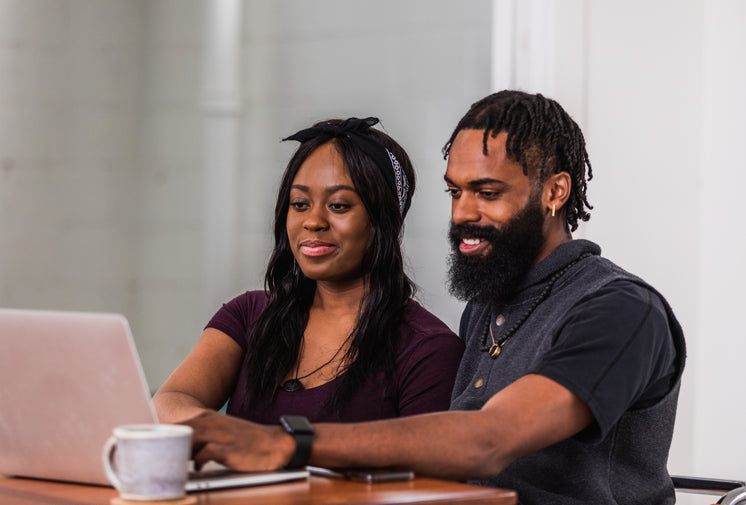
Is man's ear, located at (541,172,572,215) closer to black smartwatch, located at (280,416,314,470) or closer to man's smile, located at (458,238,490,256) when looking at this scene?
man's smile, located at (458,238,490,256)

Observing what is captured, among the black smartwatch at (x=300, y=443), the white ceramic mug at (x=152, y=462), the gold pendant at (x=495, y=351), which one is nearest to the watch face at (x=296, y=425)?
the black smartwatch at (x=300, y=443)

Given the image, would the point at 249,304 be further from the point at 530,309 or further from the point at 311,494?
the point at 311,494

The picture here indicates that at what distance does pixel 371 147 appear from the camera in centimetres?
217

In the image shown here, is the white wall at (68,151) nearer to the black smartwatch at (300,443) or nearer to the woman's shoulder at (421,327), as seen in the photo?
the woman's shoulder at (421,327)

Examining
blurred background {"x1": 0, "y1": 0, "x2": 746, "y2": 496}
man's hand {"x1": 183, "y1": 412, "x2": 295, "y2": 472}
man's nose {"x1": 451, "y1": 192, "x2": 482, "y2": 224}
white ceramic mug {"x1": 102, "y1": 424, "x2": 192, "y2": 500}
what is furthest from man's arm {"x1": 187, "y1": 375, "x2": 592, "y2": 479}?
blurred background {"x1": 0, "y1": 0, "x2": 746, "y2": 496}

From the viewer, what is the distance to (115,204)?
3475 mm

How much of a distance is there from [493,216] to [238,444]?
772 mm

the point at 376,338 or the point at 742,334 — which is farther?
the point at 742,334

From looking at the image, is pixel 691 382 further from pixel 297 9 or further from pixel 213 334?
pixel 297 9

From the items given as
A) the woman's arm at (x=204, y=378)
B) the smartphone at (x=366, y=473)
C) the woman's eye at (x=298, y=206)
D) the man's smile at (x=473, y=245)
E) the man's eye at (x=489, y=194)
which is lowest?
the woman's arm at (x=204, y=378)

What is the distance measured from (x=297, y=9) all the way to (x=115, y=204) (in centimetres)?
93

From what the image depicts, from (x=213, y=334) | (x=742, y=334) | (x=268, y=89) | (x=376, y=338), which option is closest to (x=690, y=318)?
(x=742, y=334)

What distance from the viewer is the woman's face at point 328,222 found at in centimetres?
212

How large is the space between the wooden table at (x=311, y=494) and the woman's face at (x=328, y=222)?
0.87 meters
